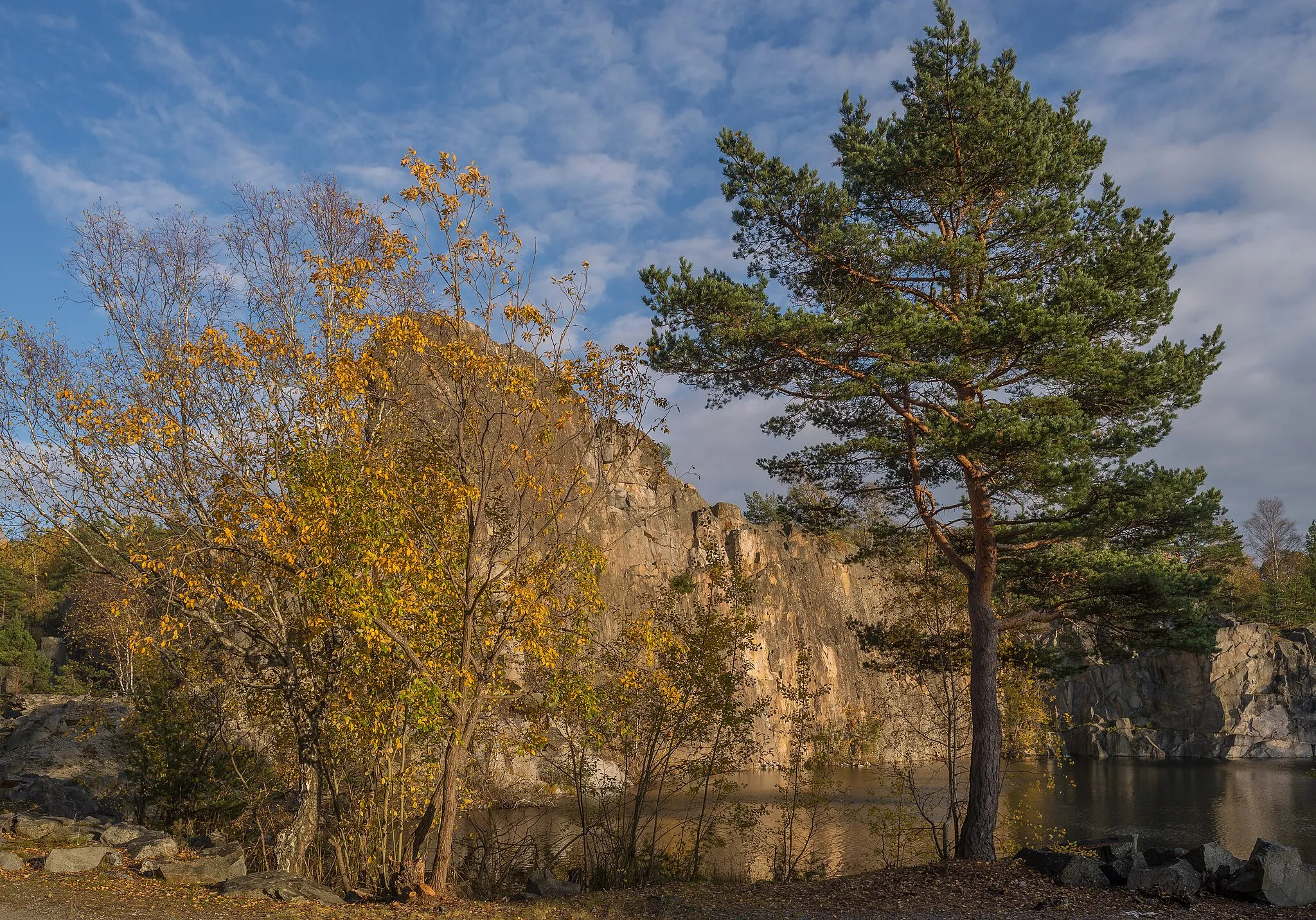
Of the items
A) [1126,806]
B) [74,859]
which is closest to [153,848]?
[74,859]

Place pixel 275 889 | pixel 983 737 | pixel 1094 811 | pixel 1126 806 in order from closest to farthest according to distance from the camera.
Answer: pixel 275 889
pixel 983 737
pixel 1094 811
pixel 1126 806

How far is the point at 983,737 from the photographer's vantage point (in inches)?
524

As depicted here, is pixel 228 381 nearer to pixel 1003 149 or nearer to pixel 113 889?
pixel 113 889

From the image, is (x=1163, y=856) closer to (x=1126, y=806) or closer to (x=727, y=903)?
(x=727, y=903)

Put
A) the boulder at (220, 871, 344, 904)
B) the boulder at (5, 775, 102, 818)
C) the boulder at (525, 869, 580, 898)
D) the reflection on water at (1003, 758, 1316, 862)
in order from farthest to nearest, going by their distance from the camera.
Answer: the reflection on water at (1003, 758, 1316, 862), the boulder at (5, 775, 102, 818), the boulder at (525, 869, 580, 898), the boulder at (220, 871, 344, 904)

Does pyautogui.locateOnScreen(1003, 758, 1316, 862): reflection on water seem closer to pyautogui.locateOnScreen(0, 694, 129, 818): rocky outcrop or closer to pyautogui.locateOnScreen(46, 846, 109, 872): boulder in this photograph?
pyautogui.locateOnScreen(46, 846, 109, 872): boulder

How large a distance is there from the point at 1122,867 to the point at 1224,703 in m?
54.3

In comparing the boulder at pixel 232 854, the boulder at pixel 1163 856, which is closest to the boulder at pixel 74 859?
the boulder at pixel 232 854

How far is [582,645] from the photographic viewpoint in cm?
1105

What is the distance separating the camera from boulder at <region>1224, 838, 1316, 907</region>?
10391 millimetres

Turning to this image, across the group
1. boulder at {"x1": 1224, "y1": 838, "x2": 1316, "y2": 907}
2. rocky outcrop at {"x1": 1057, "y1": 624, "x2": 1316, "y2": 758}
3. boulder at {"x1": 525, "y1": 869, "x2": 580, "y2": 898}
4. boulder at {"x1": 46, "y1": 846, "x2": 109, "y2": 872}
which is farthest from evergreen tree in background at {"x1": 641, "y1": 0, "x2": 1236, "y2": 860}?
rocky outcrop at {"x1": 1057, "y1": 624, "x2": 1316, "y2": 758}

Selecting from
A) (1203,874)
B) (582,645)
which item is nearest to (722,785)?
(582,645)

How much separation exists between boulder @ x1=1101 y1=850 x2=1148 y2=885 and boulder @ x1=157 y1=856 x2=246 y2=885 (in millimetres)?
10915

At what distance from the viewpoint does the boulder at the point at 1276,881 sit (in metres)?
10.4
